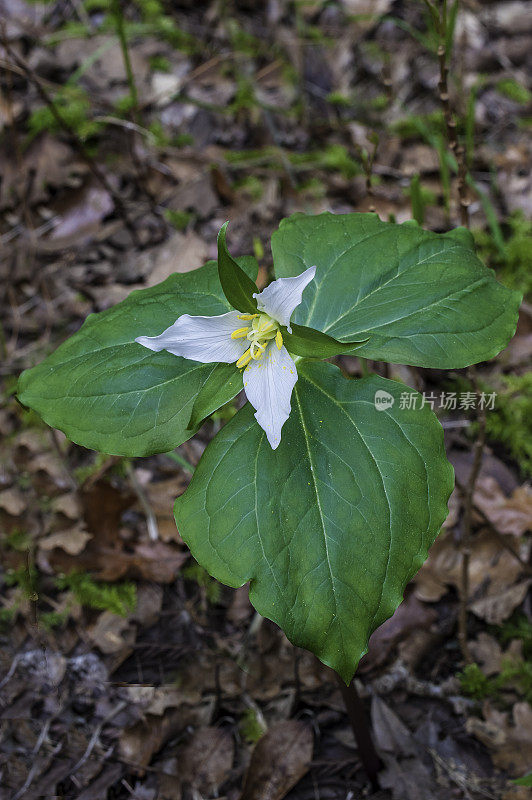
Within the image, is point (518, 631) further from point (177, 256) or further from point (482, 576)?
point (177, 256)

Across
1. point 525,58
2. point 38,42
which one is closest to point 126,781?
point 38,42

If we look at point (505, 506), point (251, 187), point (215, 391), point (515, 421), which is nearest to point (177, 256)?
point (251, 187)

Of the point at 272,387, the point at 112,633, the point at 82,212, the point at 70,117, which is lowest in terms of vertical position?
the point at 112,633

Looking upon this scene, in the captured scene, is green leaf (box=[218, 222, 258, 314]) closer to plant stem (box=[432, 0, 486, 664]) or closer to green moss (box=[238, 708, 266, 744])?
plant stem (box=[432, 0, 486, 664])

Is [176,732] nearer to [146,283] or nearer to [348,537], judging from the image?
[348,537]

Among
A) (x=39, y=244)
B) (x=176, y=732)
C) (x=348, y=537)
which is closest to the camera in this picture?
(x=348, y=537)
